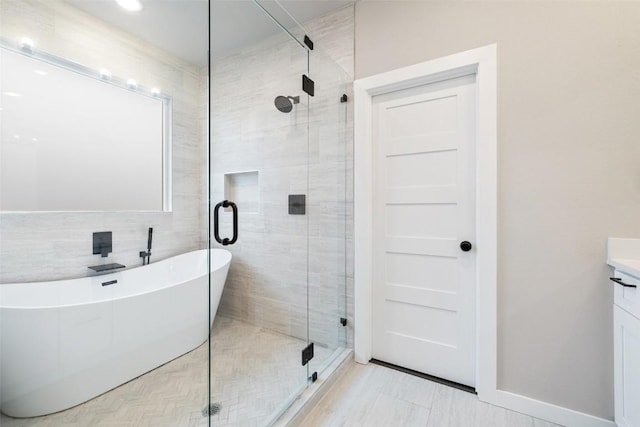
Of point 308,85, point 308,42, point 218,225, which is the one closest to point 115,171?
point 218,225

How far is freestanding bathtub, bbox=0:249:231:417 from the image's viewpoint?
1.23m

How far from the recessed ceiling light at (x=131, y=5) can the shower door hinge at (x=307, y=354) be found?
2.63m

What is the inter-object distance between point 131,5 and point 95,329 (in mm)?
2131

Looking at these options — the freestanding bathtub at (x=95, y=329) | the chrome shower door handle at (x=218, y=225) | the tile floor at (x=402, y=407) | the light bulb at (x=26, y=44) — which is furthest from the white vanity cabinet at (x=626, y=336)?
the light bulb at (x=26, y=44)

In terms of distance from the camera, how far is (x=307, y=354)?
171 centimetres

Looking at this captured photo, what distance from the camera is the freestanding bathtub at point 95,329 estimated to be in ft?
4.03

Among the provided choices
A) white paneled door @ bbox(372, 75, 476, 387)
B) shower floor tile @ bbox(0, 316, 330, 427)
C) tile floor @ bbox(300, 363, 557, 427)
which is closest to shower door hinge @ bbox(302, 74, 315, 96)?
white paneled door @ bbox(372, 75, 476, 387)

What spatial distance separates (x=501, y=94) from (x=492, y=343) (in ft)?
4.78

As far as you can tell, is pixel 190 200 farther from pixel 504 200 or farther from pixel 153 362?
pixel 504 200

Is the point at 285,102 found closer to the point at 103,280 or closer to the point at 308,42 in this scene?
the point at 308,42

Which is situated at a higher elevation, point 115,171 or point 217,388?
point 115,171

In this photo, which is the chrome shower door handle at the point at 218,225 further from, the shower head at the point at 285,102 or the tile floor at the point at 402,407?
the tile floor at the point at 402,407

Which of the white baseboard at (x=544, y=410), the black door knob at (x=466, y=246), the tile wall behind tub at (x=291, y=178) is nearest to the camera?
the white baseboard at (x=544, y=410)

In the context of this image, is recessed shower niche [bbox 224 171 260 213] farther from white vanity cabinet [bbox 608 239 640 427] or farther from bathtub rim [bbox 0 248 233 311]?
white vanity cabinet [bbox 608 239 640 427]
